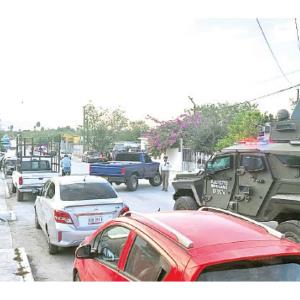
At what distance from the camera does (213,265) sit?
3037 mm

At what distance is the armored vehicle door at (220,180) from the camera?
896 centimetres

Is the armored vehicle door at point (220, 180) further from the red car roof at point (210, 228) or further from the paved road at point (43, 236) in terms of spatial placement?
the red car roof at point (210, 228)

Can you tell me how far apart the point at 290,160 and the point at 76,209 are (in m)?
3.73

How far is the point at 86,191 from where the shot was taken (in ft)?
29.8

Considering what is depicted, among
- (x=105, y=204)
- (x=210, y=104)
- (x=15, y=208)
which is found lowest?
(x=15, y=208)

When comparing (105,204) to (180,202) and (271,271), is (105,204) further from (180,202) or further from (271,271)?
(271,271)

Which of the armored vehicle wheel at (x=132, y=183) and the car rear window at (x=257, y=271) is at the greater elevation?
the car rear window at (x=257, y=271)

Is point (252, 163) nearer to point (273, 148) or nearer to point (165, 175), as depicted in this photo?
point (273, 148)

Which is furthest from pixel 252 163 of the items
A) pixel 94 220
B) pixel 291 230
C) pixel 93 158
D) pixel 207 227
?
pixel 93 158

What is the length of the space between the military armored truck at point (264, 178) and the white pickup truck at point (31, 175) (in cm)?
834

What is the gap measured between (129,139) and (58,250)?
6870 cm

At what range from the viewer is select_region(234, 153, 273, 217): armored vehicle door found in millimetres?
8191

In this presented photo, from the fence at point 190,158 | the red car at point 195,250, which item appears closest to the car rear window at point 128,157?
the fence at point 190,158
